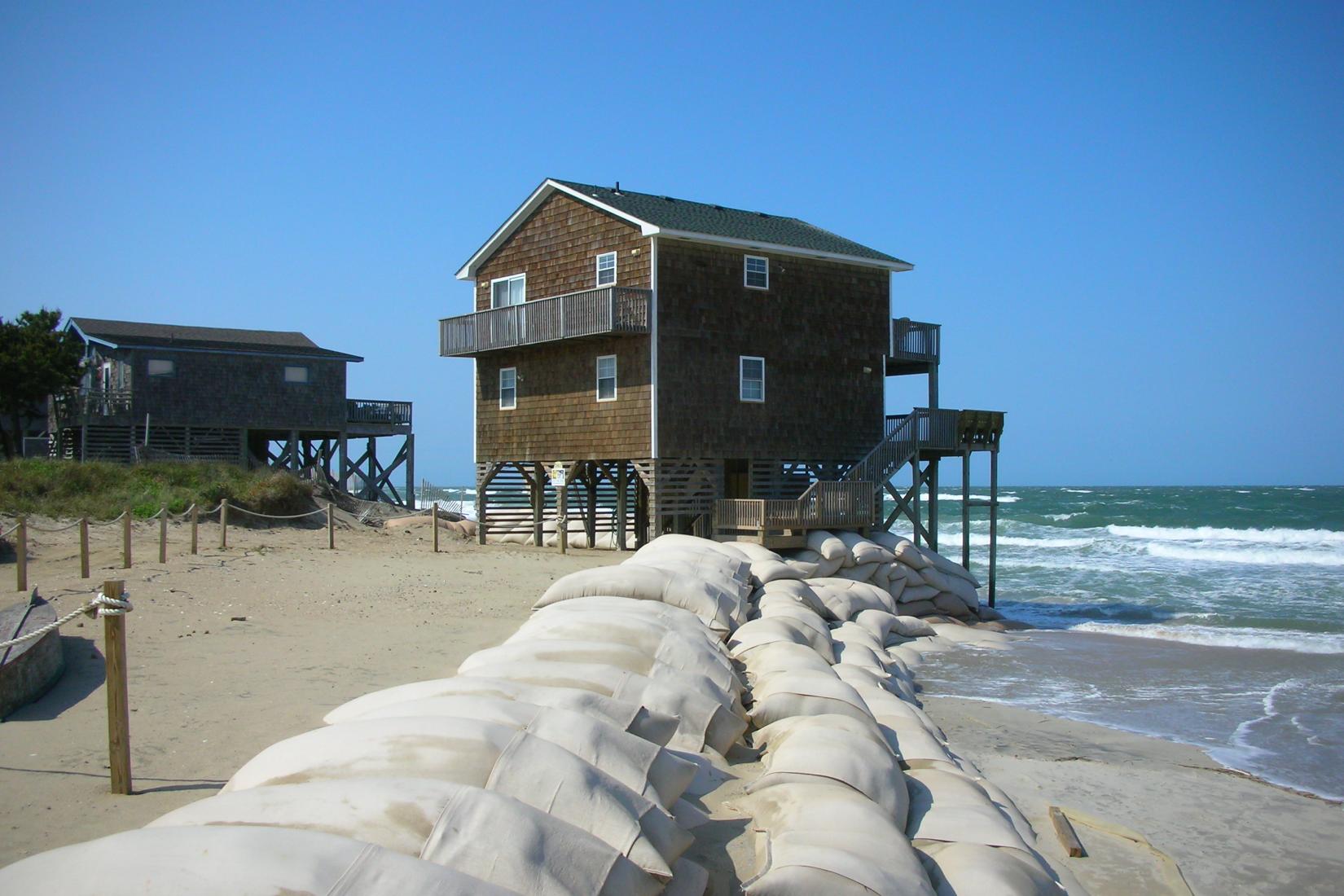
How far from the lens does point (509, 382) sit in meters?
22.9

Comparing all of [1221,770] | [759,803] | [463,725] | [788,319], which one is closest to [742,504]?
[788,319]

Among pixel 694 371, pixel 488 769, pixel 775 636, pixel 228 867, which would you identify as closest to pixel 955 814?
pixel 488 769

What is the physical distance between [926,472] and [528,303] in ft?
31.5

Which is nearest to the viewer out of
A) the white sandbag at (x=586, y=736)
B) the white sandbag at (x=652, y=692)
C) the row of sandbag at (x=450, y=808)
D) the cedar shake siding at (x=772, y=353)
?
the row of sandbag at (x=450, y=808)

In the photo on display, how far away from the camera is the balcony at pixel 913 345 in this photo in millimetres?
23109

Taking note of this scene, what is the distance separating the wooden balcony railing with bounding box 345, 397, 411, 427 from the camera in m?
34.2

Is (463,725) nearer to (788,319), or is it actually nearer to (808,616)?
(808,616)

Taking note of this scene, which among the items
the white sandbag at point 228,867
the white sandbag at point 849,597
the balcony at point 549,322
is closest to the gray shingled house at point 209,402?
the balcony at point 549,322

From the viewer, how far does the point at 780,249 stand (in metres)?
21.0

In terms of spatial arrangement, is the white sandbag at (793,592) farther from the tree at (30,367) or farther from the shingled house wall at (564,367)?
the tree at (30,367)

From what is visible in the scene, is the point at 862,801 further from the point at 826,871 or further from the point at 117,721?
the point at 117,721

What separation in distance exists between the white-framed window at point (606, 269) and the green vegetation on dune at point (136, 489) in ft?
28.9

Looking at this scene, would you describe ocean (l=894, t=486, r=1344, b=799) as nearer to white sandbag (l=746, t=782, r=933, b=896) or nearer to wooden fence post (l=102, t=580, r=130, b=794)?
white sandbag (l=746, t=782, r=933, b=896)

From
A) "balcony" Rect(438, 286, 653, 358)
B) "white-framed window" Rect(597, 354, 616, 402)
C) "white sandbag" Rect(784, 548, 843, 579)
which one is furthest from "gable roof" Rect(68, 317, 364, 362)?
"white sandbag" Rect(784, 548, 843, 579)
